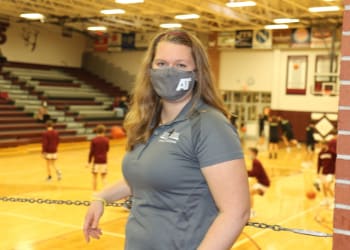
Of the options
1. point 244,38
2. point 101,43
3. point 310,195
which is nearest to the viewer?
point 310,195

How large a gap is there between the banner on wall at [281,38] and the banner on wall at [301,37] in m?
0.24

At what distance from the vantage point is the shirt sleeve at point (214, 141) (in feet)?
5.61

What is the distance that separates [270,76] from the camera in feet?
79.3

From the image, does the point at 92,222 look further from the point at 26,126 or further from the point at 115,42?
the point at 115,42

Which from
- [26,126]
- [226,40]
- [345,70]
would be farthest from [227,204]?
[226,40]

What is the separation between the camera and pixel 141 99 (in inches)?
85.0

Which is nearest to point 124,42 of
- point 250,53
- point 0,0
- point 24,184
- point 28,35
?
point 28,35

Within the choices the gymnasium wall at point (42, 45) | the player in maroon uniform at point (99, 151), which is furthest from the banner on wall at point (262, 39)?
the player in maroon uniform at point (99, 151)

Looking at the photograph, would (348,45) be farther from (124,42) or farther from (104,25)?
(124,42)

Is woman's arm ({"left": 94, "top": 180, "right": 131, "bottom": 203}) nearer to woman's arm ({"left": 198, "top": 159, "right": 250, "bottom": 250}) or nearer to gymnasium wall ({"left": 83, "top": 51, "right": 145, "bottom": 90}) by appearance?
woman's arm ({"left": 198, "top": 159, "right": 250, "bottom": 250})

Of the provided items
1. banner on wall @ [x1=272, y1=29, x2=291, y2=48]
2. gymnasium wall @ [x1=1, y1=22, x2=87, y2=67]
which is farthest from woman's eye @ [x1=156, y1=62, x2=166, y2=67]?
gymnasium wall @ [x1=1, y1=22, x2=87, y2=67]

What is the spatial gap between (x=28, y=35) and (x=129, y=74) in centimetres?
577

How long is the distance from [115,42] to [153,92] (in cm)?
2659

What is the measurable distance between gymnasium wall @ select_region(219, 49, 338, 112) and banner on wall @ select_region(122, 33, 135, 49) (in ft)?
17.0
